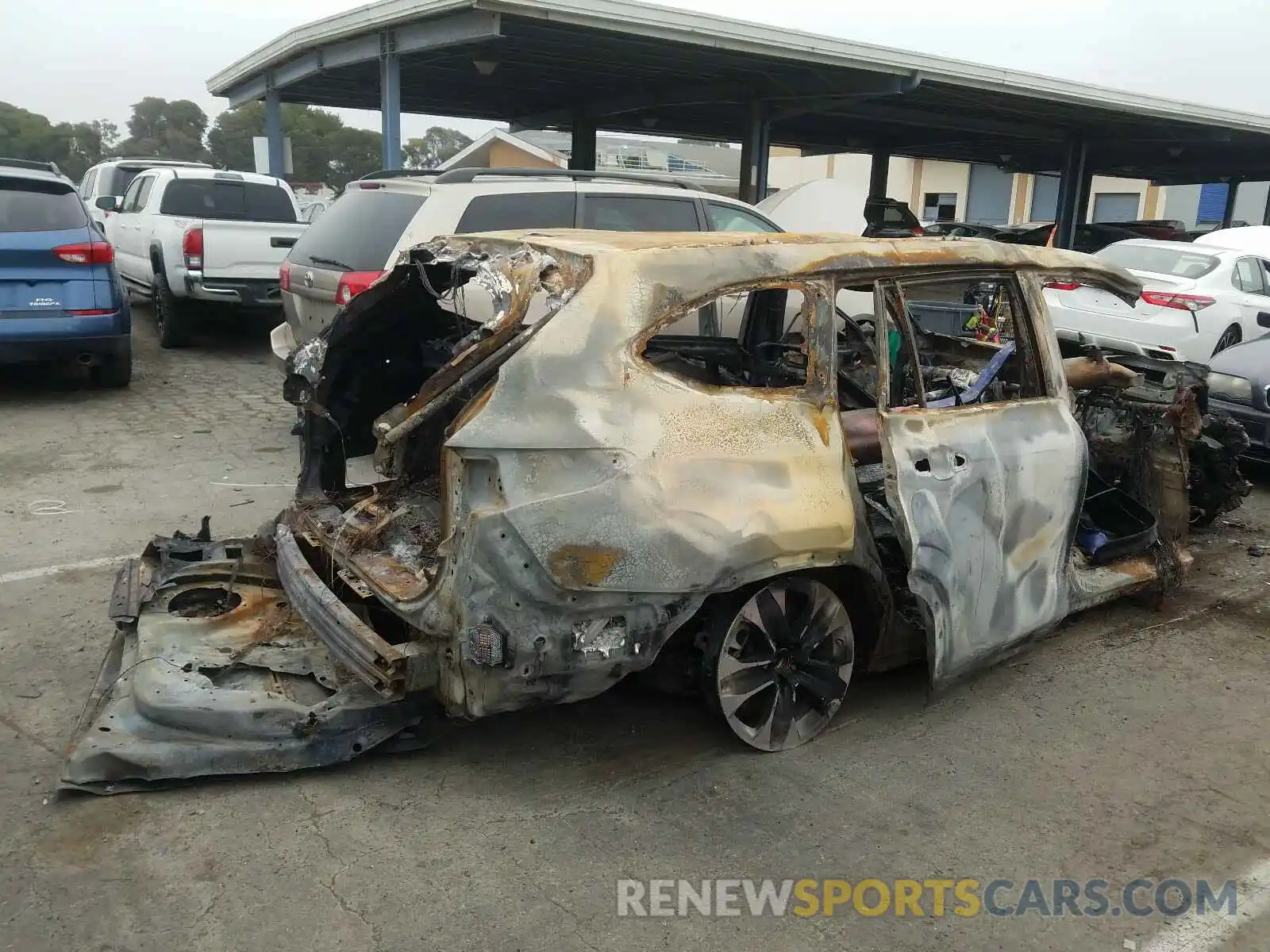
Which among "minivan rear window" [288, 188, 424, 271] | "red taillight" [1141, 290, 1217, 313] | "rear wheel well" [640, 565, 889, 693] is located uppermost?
"minivan rear window" [288, 188, 424, 271]

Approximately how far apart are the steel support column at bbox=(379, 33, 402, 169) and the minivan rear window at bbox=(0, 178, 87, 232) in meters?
5.32

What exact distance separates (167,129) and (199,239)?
67191 mm

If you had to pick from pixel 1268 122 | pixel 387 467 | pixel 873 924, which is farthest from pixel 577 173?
pixel 1268 122

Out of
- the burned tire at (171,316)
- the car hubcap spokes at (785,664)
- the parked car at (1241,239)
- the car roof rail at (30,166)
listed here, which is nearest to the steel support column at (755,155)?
the parked car at (1241,239)

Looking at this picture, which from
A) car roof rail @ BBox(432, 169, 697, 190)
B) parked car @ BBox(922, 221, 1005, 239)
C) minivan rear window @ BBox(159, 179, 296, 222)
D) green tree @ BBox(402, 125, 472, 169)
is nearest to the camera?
car roof rail @ BBox(432, 169, 697, 190)

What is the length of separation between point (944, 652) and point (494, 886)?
1.77 meters

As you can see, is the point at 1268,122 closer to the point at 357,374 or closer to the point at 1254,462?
the point at 1254,462

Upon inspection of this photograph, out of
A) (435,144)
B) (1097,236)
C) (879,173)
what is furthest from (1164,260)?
(435,144)

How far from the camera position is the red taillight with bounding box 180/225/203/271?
10.5 meters

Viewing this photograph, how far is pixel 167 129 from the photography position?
6856 cm

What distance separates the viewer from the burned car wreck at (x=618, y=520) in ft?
10.1

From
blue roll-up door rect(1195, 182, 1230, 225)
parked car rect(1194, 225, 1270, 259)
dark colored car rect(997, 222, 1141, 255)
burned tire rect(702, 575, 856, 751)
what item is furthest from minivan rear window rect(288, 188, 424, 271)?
blue roll-up door rect(1195, 182, 1230, 225)

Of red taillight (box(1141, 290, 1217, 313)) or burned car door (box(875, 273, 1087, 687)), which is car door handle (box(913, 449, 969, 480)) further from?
red taillight (box(1141, 290, 1217, 313))

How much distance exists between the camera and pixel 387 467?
3.54m
